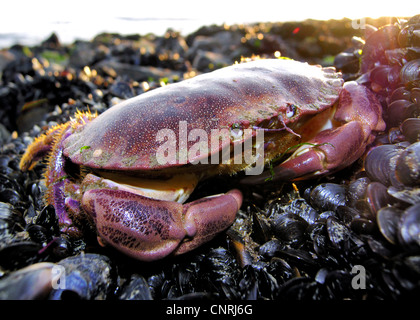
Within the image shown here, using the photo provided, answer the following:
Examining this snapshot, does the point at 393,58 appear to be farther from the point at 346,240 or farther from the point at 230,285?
the point at 230,285

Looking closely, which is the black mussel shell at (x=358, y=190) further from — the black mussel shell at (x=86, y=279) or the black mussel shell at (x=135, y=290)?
the black mussel shell at (x=86, y=279)

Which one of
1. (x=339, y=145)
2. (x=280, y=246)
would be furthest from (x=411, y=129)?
(x=280, y=246)

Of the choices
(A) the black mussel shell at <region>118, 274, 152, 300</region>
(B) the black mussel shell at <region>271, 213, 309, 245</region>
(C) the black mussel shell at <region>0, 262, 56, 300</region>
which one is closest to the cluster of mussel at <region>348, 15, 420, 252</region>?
(B) the black mussel shell at <region>271, 213, 309, 245</region>

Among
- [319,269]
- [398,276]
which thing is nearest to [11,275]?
[319,269]

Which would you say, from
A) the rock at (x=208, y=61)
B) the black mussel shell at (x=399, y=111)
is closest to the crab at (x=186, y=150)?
the black mussel shell at (x=399, y=111)

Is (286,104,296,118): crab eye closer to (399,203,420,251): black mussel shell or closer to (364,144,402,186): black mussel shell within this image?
(364,144,402,186): black mussel shell

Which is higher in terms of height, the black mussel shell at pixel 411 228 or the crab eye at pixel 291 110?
the crab eye at pixel 291 110

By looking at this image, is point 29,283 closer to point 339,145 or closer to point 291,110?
point 291,110
